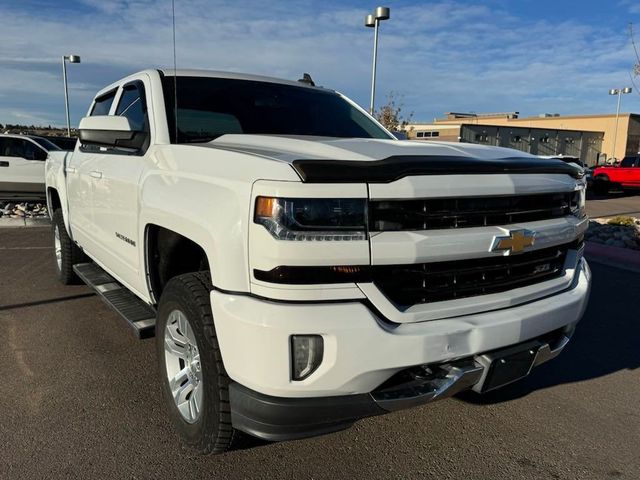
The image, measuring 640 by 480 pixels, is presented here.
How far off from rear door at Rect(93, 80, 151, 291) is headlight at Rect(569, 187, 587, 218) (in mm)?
2433

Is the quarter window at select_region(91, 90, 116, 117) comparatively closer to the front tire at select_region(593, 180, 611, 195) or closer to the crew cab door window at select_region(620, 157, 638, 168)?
the front tire at select_region(593, 180, 611, 195)

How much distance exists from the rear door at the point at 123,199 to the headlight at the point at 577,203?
7.98 feet

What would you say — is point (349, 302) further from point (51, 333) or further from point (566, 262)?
point (51, 333)

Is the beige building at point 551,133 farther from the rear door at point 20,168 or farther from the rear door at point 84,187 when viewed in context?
the rear door at point 84,187

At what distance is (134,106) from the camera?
3850mm

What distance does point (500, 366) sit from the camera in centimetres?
239

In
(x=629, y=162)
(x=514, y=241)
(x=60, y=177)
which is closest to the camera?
(x=514, y=241)

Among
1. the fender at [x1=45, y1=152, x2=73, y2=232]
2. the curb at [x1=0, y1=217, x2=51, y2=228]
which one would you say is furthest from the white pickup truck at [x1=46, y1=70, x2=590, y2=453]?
the curb at [x1=0, y1=217, x2=51, y2=228]

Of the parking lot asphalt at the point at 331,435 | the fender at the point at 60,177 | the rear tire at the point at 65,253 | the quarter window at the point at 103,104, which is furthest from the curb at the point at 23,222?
the parking lot asphalt at the point at 331,435

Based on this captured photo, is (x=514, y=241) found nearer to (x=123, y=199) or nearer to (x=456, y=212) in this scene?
(x=456, y=212)

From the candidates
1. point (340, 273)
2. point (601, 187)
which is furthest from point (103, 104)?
point (601, 187)

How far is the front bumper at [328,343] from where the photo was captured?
200 cm

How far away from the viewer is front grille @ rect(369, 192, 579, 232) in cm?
213

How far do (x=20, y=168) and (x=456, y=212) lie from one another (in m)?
12.2
